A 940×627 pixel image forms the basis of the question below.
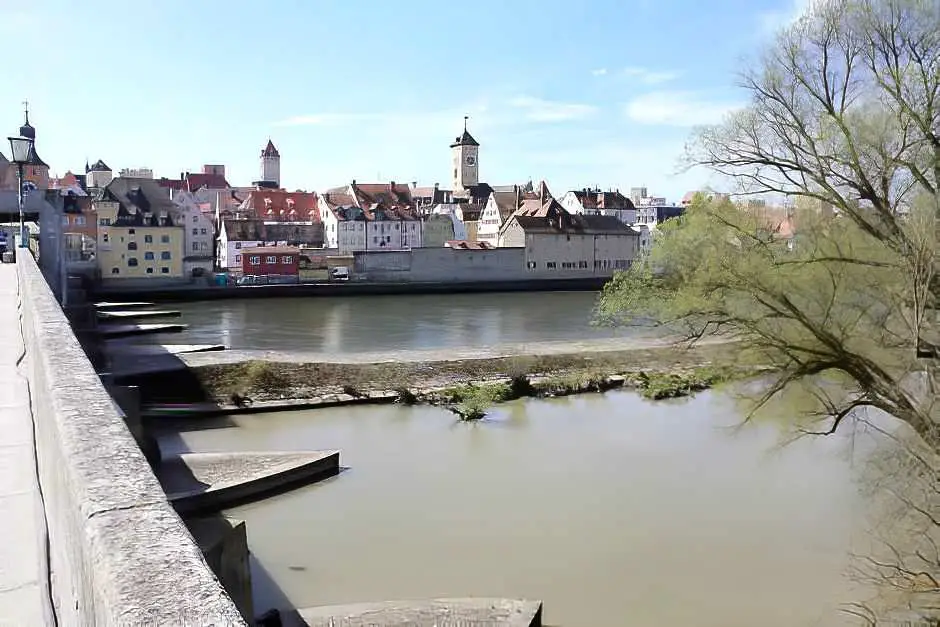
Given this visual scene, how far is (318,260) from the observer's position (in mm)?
53844

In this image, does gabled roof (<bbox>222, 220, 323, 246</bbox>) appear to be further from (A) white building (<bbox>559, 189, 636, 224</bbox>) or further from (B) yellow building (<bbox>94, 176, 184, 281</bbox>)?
(A) white building (<bbox>559, 189, 636, 224</bbox>)

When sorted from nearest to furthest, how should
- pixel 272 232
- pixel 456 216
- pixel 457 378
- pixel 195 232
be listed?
pixel 457 378 → pixel 195 232 → pixel 272 232 → pixel 456 216

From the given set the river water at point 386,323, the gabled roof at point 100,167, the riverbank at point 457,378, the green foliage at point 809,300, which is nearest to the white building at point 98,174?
the gabled roof at point 100,167

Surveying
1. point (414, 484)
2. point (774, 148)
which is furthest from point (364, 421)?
point (774, 148)

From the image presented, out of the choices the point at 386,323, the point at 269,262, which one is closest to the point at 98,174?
the point at 269,262

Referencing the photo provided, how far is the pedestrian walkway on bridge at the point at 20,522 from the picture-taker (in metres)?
2.62

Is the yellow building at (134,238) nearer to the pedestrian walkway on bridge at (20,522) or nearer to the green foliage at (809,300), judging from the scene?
the green foliage at (809,300)

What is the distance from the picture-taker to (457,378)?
20.8m

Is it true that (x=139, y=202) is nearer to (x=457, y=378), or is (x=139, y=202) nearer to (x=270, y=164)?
(x=457, y=378)

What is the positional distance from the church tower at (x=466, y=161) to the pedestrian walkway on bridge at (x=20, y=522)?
3736 inches

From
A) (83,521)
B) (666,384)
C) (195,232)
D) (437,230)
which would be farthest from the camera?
(437,230)

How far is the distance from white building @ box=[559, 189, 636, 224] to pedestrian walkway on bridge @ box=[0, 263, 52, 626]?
3125 inches

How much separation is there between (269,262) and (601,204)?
138 ft

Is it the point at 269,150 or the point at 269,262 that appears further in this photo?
the point at 269,150
